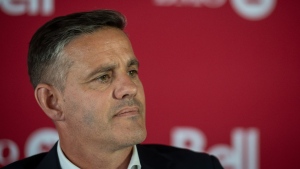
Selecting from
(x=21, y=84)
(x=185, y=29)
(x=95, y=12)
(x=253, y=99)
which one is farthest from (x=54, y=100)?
(x=253, y=99)

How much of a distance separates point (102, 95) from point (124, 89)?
2.4 inches

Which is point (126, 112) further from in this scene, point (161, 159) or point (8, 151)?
point (8, 151)

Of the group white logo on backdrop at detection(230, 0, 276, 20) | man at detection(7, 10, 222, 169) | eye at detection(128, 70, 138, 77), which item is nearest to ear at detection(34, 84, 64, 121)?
man at detection(7, 10, 222, 169)

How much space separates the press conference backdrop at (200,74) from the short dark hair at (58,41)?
41cm

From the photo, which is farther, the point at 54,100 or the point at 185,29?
the point at 185,29

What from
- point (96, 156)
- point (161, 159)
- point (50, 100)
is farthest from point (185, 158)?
point (50, 100)

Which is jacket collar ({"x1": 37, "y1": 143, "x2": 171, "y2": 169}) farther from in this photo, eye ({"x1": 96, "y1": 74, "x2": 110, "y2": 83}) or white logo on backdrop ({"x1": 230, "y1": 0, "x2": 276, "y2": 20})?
white logo on backdrop ({"x1": 230, "y1": 0, "x2": 276, "y2": 20})

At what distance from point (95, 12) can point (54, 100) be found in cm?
27

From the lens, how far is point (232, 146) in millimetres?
1965

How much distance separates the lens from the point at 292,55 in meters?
1.94

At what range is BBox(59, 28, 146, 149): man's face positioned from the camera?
1.41 metres

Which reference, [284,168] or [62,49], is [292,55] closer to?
[284,168]

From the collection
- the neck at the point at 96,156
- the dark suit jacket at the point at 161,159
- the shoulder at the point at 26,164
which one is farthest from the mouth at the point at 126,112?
the shoulder at the point at 26,164

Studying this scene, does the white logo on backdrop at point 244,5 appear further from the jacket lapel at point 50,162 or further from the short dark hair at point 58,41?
the jacket lapel at point 50,162
